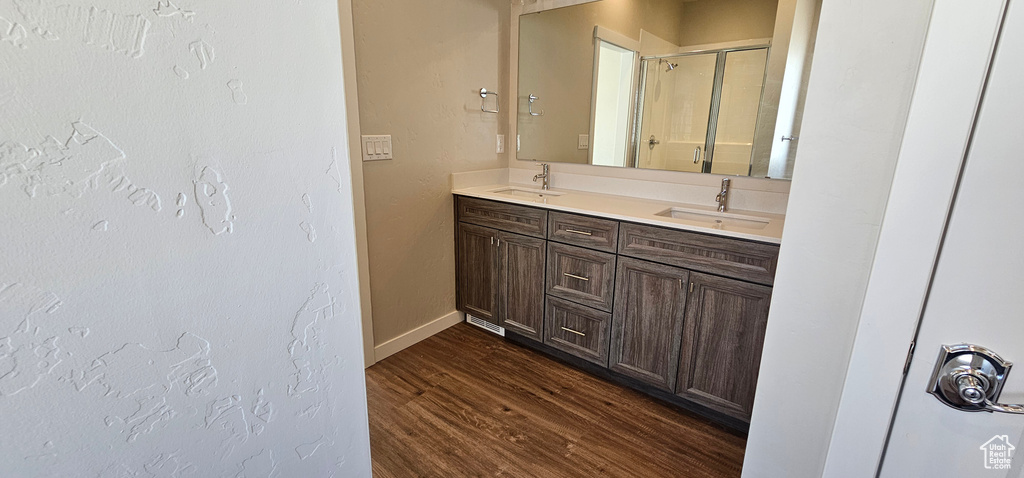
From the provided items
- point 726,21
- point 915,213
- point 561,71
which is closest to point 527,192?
point 561,71

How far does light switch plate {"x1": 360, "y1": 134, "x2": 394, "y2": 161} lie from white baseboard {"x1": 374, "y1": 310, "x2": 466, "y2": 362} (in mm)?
1000

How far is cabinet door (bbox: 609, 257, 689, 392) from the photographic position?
6.42 feet

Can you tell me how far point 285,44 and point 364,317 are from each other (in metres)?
1.85

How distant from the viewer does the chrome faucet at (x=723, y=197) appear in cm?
218

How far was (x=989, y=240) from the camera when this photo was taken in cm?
62

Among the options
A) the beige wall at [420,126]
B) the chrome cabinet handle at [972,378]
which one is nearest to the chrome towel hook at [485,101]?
the beige wall at [420,126]

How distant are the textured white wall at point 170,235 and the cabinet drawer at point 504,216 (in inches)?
62.4

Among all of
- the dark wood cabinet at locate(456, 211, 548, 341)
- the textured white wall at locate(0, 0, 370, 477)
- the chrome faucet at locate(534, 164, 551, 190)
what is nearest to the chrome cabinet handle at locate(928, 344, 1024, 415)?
the textured white wall at locate(0, 0, 370, 477)

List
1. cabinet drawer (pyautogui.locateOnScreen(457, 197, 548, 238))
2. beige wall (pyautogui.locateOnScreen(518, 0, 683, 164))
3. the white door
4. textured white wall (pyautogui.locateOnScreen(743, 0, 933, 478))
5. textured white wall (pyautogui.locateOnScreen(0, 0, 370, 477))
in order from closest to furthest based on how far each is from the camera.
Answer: textured white wall (pyautogui.locateOnScreen(0, 0, 370, 477)), the white door, textured white wall (pyautogui.locateOnScreen(743, 0, 933, 478)), cabinet drawer (pyautogui.locateOnScreen(457, 197, 548, 238)), beige wall (pyautogui.locateOnScreen(518, 0, 683, 164))

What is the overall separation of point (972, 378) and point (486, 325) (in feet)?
7.59

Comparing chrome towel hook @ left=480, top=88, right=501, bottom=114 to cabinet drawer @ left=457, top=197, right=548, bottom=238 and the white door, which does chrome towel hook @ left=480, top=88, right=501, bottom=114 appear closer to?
cabinet drawer @ left=457, top=197, right=548, bottom=238

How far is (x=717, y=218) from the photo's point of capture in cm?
217

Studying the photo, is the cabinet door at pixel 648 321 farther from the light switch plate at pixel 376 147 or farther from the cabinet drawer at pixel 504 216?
the light switch plate at pixel 376 147

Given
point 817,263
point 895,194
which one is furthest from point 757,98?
point 895,194
